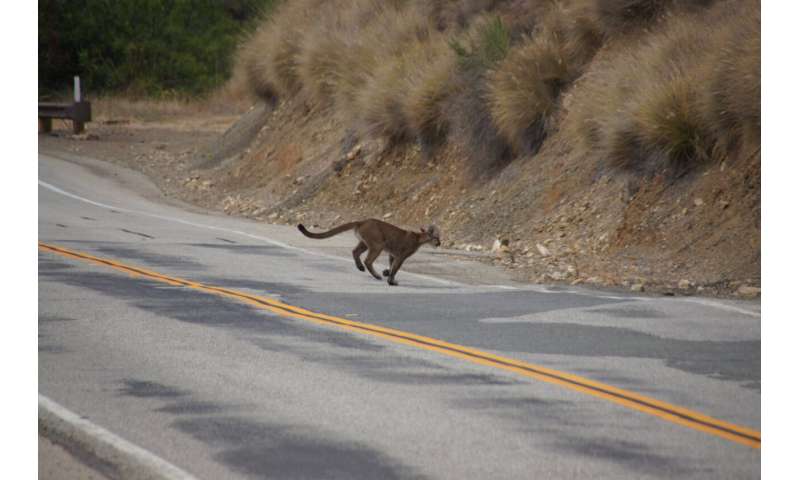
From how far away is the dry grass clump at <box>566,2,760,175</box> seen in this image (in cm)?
1589

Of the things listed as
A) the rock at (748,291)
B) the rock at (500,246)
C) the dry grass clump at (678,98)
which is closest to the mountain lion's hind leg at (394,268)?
the rock at (500,246)

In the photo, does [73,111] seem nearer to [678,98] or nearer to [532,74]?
[532,74]

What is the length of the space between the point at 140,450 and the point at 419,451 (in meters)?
1.71

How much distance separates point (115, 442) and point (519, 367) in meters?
3.30

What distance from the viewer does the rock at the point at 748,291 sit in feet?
41.3

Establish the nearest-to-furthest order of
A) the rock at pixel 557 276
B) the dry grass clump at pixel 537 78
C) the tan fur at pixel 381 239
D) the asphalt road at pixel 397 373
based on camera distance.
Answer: the asphalt road at pixel 397 373
the tan fur at pixel 381 239
the rock at pixel 557 276
the dry grass clump at pixel 537 78

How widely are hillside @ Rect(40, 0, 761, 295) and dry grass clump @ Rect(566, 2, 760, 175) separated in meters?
0.03

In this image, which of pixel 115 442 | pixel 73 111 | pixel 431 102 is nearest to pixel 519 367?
pixel 115 442

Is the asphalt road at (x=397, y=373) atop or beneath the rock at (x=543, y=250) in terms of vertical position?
beneath

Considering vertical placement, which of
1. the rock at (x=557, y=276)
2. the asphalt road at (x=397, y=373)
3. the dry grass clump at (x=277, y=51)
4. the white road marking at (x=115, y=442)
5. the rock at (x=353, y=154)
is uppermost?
the dry grass clump at (x=277, y=51)

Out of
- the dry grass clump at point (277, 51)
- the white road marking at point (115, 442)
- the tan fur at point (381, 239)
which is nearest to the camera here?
the white road marking at point (115, 442)

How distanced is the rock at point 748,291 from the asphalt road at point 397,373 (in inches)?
44.1

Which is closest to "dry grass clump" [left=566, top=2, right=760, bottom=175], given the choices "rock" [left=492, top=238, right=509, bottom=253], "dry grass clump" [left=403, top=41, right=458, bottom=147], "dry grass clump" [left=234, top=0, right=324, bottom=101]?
"rock" [left=492, top=238, right=509, bottom=253]

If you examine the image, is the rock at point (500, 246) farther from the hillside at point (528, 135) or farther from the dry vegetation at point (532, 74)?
the dry vegetation at point (532, 74)
